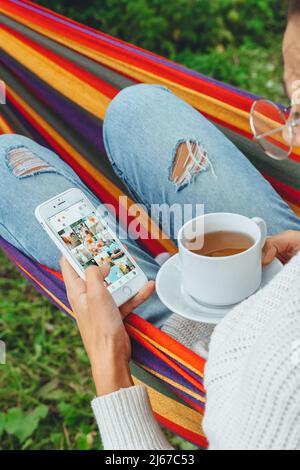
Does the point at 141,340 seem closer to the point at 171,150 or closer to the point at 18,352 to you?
the point at 171,150

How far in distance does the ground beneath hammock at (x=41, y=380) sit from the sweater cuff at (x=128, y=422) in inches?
24.5

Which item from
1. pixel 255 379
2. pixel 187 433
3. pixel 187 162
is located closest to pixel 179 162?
pixel 187 162

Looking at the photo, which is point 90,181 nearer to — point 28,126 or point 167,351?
point 28,126

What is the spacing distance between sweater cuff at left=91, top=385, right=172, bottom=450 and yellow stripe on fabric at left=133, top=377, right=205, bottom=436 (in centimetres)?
15

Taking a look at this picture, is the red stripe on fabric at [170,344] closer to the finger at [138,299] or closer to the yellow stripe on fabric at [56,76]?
the finger at [138,299]

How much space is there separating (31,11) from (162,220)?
0.70m

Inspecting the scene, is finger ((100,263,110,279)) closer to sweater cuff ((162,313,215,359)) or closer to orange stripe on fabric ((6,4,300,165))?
sweater cuff ((162,313,215,359))

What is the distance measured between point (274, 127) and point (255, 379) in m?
0.74

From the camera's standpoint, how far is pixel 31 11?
1508 millimetres

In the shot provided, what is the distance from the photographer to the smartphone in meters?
0.91

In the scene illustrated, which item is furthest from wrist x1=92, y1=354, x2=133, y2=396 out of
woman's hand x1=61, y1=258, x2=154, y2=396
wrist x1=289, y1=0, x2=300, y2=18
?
wrist x1=289, y1=0, x2=300, y2=18

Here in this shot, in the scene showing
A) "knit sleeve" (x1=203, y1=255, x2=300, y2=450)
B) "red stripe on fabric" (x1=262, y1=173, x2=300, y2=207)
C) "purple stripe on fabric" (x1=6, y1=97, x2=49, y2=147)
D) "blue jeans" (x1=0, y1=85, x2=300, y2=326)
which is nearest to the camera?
"knit sleeve" (x1=203, y1=255, x2=300, y2=450)

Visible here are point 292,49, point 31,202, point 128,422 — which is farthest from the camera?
point 292,49

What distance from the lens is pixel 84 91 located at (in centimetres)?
144
